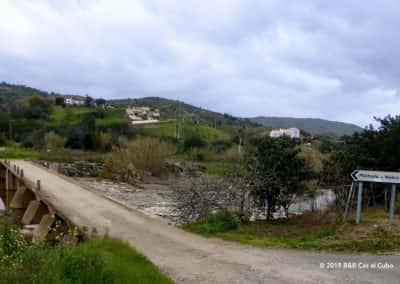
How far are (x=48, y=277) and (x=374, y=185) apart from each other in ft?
38.6

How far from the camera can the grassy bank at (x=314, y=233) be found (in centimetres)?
873

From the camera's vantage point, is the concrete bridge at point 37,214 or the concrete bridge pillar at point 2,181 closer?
the concrete bridge at point 37,214

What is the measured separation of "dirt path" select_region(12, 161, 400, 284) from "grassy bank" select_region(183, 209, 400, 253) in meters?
0.45

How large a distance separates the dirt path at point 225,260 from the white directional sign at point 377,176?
1.88 m

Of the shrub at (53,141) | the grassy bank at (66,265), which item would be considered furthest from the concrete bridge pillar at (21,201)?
the shrub at (53,141)

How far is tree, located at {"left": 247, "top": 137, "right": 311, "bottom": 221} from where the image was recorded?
11.7m

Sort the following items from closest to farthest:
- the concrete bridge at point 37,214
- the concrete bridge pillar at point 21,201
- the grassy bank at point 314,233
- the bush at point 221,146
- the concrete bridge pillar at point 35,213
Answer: the grassy bank at point 314,233
the concrete bridge at point 37,214
the concrete bridge pillar at point 35,213
the concrete bridge pillar at point 21,201
the bush at point 221,146

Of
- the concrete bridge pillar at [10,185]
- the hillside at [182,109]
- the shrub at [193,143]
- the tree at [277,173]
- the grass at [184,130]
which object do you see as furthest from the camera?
the hillside at [182,109]

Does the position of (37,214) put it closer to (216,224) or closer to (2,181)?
(216,224)

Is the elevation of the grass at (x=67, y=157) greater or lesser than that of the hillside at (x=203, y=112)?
lesser

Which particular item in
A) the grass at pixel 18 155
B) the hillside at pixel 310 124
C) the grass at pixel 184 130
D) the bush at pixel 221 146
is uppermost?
the hillside at pixel 310 124

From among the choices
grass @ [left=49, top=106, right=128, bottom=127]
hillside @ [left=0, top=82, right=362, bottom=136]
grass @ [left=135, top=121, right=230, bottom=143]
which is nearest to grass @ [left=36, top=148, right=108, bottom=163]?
grass @ [left=49, top=106, right=128, bottom=127]

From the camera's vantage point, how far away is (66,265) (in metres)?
5.94

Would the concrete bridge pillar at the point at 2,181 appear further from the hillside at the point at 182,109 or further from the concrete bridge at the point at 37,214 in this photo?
the hillside at the point at 182,109
